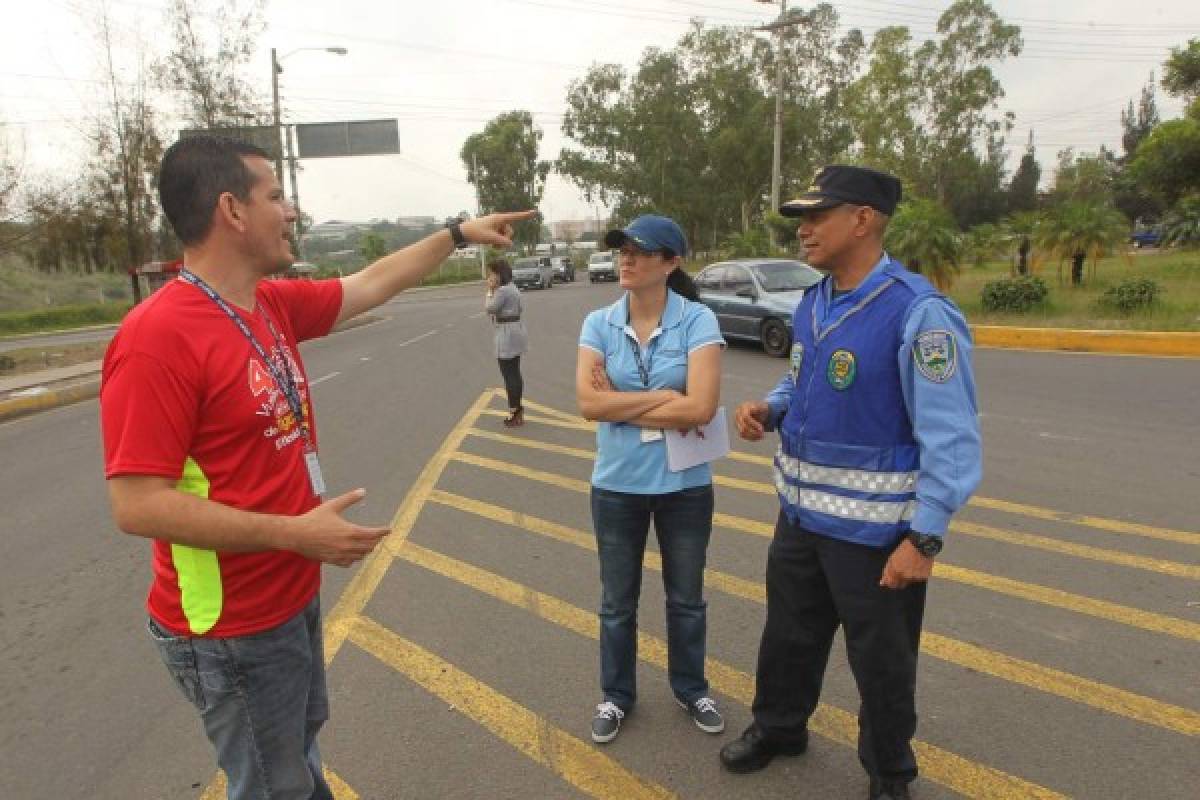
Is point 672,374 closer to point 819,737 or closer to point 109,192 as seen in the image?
point 819,737

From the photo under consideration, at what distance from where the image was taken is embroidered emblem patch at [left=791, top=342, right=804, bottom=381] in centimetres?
239

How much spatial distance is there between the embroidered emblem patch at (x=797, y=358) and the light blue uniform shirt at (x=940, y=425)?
36 centimetres

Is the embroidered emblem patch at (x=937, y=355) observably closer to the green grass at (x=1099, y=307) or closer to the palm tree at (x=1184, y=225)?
the green grass at (x=1099, y=307)

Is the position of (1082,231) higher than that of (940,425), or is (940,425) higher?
(1082,231)

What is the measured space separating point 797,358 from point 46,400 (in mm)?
12692

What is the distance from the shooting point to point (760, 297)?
1202cm

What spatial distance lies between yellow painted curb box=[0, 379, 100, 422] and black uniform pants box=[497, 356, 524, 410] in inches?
283

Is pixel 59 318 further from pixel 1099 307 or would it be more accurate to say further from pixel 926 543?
pixel 926 543

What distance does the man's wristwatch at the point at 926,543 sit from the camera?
2.04 metres

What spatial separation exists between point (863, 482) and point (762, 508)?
9.69 feet

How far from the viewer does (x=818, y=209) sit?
2.24 meters

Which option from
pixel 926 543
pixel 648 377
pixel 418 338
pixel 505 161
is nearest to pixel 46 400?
pixel 418 338

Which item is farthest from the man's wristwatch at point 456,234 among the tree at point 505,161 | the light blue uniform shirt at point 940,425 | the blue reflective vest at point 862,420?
the tree at point 505,161

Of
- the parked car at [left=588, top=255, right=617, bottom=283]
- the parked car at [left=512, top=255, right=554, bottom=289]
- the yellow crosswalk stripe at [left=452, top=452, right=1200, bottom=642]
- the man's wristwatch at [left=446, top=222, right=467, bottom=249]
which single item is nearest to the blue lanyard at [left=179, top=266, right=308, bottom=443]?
the man's wristwatch at [left=446, top=222, right=467, bottom=249]
